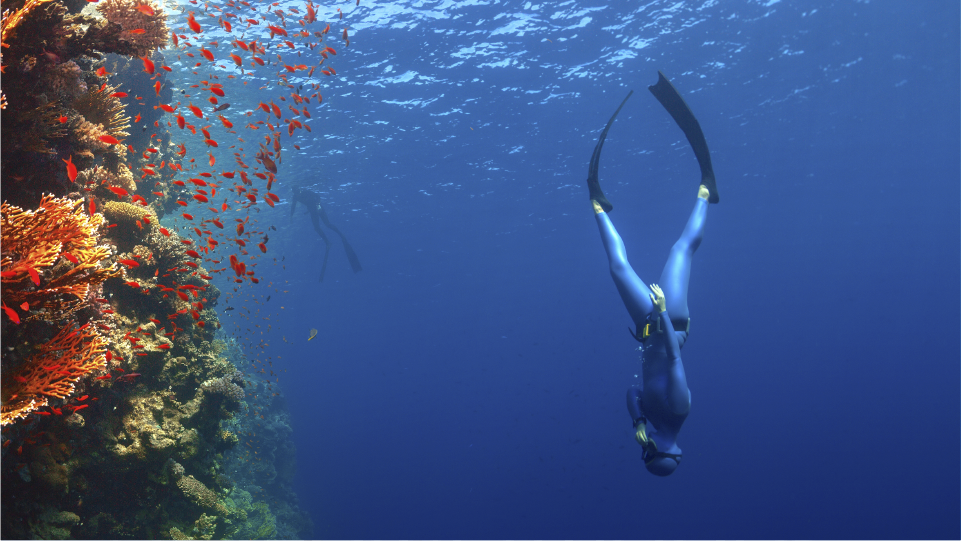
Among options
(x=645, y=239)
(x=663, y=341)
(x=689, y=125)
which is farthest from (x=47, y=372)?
(x=645, y=239)

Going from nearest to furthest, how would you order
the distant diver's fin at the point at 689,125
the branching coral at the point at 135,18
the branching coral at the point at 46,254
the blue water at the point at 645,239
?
1. the branching coral at the point at 46,254
2. the branching coral at the point at 135,18
3. the distant diver's fin at the point at 689,125
4. the blue water at the point at 645,239

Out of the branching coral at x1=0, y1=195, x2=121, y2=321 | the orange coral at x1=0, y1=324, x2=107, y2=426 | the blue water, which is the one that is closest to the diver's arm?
the branching coral at x1=0, y1=195, x2=121, y2=321

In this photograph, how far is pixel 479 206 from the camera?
3650 centimetres

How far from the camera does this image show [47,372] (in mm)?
2807

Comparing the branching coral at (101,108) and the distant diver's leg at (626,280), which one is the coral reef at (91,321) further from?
the distant diver's leg at (626,280)

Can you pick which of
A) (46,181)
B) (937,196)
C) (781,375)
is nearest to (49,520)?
(46,181)

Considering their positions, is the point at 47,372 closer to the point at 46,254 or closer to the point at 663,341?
the point at 46,254

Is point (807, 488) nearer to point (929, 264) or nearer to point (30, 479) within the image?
point (929, 264)

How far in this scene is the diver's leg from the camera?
5.71 meters

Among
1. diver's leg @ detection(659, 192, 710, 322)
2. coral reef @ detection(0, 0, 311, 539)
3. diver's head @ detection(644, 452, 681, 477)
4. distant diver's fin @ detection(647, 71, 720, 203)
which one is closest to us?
coral reef @ detection(0, 0, 311, 539)

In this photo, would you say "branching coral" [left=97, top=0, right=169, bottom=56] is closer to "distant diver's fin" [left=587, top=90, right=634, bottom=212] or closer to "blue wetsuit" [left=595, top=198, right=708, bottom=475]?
"distant diver's fin" [left=587, top=90, right=634, bottom=212]

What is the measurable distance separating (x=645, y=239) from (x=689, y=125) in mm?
41925

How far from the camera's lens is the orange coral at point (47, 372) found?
2561 mm

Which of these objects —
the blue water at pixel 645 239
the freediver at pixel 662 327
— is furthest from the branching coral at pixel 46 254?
the blue water at pixel 645 239
